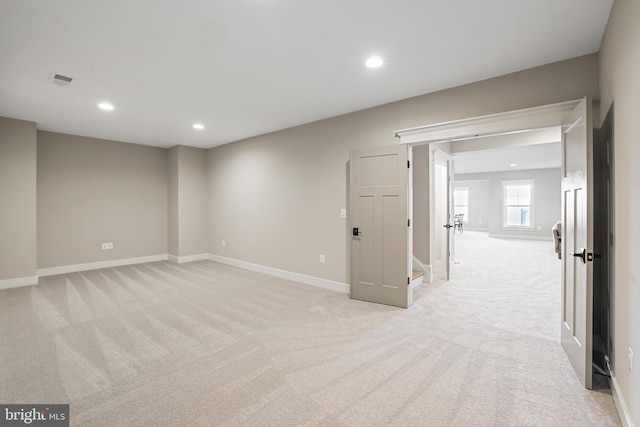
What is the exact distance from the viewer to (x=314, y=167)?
474 centimetres

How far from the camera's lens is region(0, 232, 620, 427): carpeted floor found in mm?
1861

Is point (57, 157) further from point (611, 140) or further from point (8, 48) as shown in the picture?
point (611, 140)

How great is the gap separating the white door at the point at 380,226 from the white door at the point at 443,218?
1.69 m

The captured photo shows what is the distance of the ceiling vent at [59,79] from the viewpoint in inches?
120

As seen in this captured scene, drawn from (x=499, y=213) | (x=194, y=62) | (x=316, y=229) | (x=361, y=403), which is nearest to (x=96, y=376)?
(x=361, y=403)

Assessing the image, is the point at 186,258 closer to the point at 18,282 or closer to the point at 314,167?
the point at 18,282

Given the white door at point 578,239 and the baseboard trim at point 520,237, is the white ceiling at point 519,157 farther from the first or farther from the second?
the white door at point 578,239

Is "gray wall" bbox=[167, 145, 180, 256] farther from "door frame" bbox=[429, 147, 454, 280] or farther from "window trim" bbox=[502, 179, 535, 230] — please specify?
"window trim" bbox=[502, 179, 535, 230]

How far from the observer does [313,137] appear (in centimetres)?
474

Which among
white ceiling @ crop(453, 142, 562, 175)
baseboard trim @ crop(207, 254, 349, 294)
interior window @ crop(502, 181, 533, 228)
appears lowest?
baseboard trim @ crop(207, 254, 349, 294)

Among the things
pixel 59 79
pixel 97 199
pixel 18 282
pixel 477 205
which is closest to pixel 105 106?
pixel 59 79

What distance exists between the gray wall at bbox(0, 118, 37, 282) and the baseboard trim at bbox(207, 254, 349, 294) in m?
3.11

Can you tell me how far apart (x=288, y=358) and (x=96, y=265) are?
5382mm

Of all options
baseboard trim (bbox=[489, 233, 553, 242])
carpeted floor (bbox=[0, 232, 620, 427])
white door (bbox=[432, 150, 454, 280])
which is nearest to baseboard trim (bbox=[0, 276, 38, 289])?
carpeted floor (bbox=[0, 232, 620, 427])
